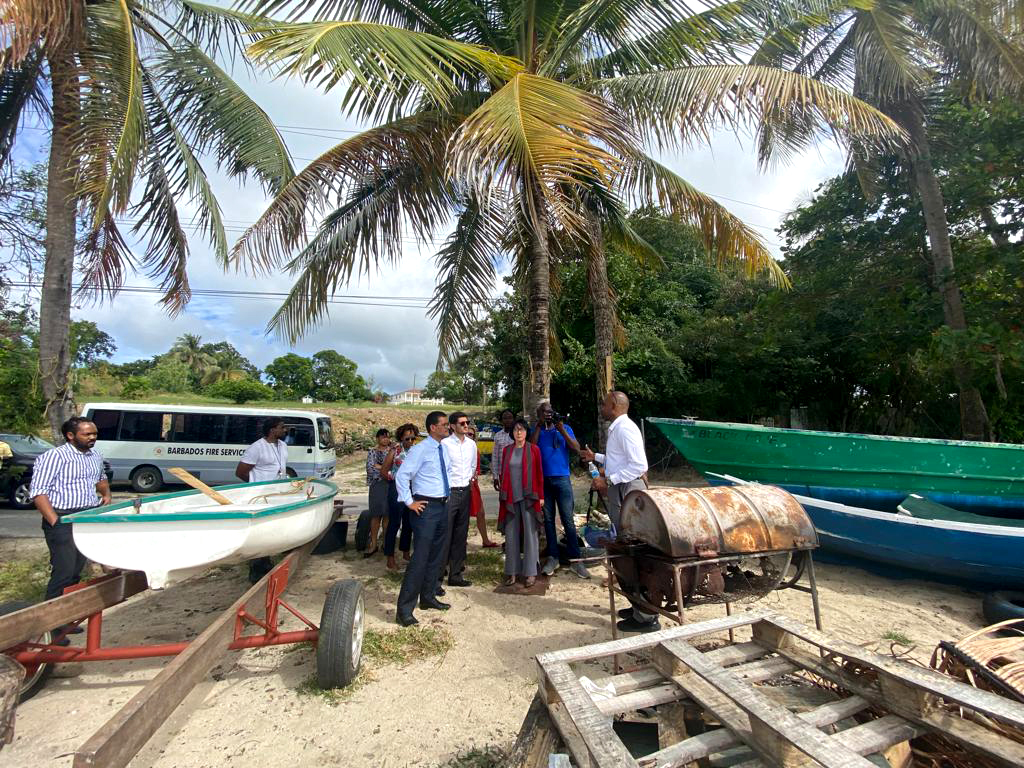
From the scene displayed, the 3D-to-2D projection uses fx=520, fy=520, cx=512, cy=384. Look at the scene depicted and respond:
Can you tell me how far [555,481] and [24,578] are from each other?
593 centimetres

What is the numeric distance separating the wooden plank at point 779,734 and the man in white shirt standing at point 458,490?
308 centimetres

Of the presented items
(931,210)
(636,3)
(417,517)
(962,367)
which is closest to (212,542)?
(417,517)

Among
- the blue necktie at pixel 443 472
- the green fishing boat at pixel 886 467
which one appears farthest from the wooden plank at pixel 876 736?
the green fishing boat at pixel 886 467

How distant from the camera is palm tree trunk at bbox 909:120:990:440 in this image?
28.8ft

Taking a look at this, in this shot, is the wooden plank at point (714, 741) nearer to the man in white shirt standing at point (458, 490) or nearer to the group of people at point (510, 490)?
the group of people at point (510, 490)

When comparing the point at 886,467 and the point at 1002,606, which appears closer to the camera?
the point at 1002,606

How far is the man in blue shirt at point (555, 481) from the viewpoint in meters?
5.61

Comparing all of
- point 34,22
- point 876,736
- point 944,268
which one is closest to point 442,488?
point 876,736

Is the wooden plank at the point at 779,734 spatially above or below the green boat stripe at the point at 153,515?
below

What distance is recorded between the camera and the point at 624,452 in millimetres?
4434

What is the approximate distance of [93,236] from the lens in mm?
6410

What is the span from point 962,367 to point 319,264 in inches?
400

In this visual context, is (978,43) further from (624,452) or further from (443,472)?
(443,472)

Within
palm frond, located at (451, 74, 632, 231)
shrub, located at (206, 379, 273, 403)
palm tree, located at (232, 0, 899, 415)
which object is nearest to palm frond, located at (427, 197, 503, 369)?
palm tree, located at (232, 0, 899, 415)
